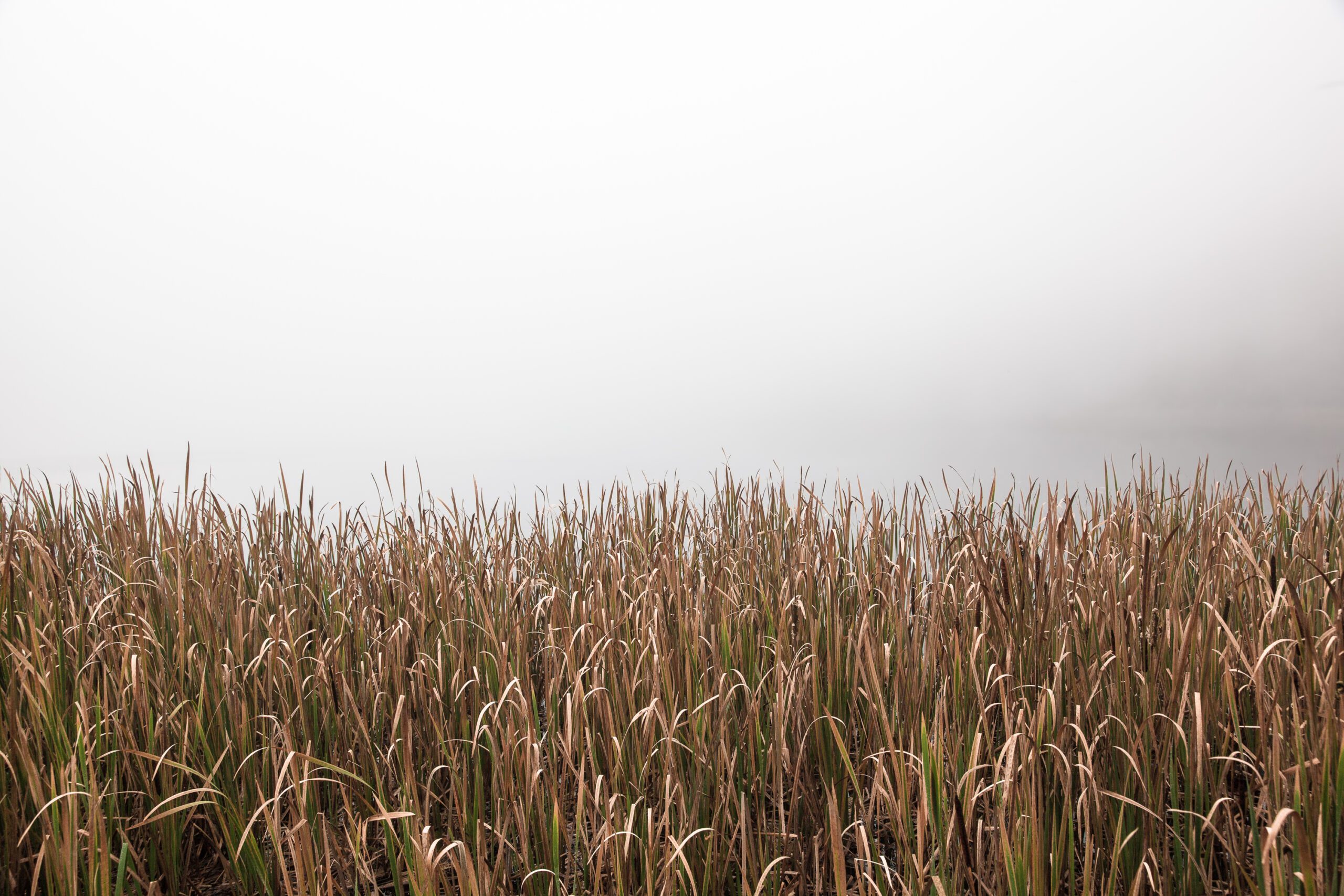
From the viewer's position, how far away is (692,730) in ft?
6.56

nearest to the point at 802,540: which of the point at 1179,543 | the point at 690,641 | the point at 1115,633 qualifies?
the point at 690,641

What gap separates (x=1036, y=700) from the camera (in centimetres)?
228

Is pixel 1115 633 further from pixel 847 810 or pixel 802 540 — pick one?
pixel 802 540

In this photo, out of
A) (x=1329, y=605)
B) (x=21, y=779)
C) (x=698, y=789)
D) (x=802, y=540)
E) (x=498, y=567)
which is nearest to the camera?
(x=698, y=789)

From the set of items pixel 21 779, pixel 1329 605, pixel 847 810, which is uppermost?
pixel 1329 605

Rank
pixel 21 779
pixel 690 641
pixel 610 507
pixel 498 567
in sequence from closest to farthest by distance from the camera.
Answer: pixel 21 779, pixel 690 641, pixel 498 567, pixel 610 507

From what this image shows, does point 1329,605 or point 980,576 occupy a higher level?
point 980,576

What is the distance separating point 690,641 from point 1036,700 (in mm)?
967

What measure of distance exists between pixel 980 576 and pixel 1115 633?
1.24 feet

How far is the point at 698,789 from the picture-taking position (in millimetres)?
1908

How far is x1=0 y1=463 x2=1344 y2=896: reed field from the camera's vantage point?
67.4 inches

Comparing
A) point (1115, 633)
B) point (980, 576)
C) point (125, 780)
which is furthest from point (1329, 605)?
point (125, 780)

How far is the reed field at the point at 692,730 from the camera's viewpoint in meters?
1.71

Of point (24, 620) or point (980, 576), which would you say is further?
point (24, 620)
